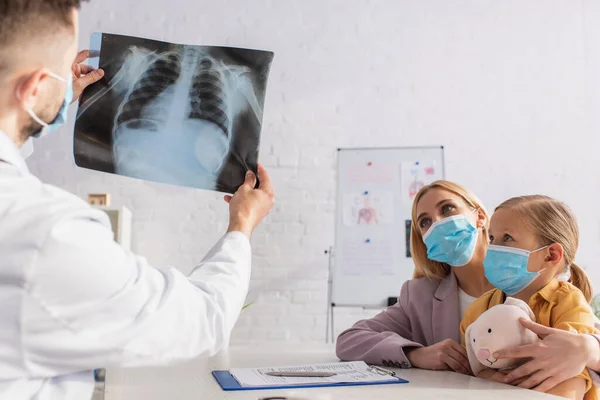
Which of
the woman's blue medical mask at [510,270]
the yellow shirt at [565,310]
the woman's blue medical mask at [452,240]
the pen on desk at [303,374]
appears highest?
the woman's blue medical mask at [452,240]

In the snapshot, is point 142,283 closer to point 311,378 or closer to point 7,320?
point 7,320

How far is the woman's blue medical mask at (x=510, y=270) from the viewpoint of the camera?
4.92 ft

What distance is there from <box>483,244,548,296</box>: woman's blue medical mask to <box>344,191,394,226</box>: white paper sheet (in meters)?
2.33

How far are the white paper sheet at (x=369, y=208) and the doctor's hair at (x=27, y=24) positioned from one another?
10.4 ft

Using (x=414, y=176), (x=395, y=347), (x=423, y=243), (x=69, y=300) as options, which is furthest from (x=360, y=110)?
(x=69, y=300)

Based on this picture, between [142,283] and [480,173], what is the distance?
3.70m

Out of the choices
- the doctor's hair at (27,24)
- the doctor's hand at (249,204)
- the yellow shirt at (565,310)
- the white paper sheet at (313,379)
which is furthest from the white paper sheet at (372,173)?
the doctor's hair at (27,24)

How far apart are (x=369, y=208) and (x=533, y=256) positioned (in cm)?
240

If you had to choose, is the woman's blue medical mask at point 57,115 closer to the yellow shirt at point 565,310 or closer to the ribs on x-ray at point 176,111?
the ribs on x-ray at point 176,111

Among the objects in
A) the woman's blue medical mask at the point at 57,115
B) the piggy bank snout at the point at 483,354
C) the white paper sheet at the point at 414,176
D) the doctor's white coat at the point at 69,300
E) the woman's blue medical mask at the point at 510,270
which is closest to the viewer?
the doctor's white coat at the point at 69,300

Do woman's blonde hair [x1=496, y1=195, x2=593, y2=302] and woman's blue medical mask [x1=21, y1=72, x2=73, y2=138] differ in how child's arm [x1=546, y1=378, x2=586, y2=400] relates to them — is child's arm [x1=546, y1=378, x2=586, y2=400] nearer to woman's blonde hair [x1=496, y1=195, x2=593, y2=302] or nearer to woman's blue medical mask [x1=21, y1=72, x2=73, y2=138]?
woman's blonde hair [x1=496, y1=195, x2=593, y2=302]

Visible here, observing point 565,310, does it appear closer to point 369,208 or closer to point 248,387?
point 248,387

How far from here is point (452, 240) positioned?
5.72 feet

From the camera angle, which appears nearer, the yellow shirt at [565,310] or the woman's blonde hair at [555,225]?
the yellow shirt at [565,310]
